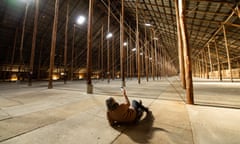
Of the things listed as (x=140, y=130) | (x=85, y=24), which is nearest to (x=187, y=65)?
(x=140, y=130)

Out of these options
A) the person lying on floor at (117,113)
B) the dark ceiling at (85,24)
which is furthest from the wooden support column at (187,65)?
the dark ceiling at (85,24)

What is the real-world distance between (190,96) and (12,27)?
15.1m

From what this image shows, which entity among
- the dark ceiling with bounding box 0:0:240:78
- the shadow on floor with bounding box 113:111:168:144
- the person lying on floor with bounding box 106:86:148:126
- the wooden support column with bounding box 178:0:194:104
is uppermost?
the dark ceiling with bounding box 0:0:240:78

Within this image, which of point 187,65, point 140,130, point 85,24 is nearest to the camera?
point 140,130

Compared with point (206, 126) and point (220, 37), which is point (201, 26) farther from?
point (206, 126)

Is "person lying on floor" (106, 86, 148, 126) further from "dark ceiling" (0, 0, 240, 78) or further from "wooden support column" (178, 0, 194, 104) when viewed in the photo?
"dark ceiling" (0, 0, 240, 78)

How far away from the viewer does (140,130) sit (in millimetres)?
1428

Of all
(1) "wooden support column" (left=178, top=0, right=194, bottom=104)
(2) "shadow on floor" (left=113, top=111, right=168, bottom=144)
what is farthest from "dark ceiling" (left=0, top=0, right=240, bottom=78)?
(2) "shadow on floor" (left=113, top=111, right=168, bottom=144)

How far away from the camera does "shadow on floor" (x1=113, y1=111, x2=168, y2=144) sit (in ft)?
4.04

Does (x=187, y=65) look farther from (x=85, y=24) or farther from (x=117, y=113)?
(x=85, y=24)

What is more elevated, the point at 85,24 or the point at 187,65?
the point at 85,24

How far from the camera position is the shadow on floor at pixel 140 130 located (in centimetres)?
123

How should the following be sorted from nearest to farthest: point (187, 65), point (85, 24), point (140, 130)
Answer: point (140, 130)
point (187, 65)
point (85, 24)

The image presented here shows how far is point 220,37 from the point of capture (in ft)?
38.6
